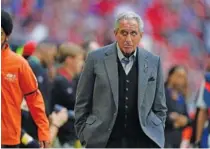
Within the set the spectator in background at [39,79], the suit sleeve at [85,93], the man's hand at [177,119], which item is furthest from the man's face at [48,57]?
the suit sleeve at [85,93]

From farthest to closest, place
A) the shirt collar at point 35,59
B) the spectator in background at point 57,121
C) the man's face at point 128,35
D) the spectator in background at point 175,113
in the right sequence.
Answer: the spectator in background at point 175,113 < the spectator in background at point 57,121 < the shirt collar at point 35,59 < the man's face at point 128,35

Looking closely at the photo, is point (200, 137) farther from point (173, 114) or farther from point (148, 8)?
point (148, 8)

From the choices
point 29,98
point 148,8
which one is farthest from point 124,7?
point 29,98

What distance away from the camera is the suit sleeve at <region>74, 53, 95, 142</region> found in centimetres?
676

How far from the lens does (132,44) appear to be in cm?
669

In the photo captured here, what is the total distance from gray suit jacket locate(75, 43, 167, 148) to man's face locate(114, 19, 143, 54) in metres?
0.12

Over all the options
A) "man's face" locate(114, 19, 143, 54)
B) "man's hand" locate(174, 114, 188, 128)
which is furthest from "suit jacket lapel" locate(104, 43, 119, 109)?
"man's hand" locate(174, 114, 188, 128)

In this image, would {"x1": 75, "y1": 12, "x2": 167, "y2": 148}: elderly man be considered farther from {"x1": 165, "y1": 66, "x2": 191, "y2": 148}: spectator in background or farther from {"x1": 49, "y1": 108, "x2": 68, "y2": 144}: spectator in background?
{"x1": 165, "y1": 66, "x2": 191, "y2": 148}: spectator in background

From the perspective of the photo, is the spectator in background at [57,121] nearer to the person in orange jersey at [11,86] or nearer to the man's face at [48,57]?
the man's face at [48,57]

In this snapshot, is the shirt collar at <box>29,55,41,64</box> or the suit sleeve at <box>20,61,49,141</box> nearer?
the suit sleeve at <box>20,61,49,141</box>

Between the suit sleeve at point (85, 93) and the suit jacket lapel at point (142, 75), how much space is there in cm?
35

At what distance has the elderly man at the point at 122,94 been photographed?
6711 millimetres

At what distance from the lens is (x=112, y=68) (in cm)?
676

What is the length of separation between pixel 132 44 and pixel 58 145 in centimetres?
449
